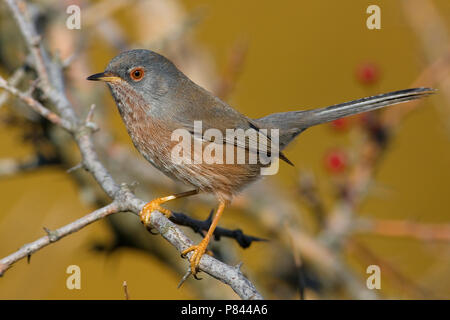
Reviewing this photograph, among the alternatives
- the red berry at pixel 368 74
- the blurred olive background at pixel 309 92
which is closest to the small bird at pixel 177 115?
the red berry at pixel 368 74

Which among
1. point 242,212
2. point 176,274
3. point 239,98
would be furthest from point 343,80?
point 176,274

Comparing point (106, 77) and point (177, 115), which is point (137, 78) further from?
point (177, 115)

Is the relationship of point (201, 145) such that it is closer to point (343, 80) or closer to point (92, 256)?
point (92, 256)

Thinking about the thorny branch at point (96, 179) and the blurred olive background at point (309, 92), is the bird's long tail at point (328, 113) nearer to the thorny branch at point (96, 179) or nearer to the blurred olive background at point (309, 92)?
the thorny branch at point (96, 179)

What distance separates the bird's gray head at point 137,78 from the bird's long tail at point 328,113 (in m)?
0.89

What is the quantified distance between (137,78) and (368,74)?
6.37ft

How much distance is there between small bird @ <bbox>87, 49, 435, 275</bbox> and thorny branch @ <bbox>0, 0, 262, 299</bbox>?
0.32 meters

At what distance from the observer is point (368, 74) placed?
4.29 meters

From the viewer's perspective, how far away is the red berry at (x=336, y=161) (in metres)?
4.23

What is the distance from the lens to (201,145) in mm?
3439

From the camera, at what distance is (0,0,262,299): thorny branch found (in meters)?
2.21

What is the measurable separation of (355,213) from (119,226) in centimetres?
197

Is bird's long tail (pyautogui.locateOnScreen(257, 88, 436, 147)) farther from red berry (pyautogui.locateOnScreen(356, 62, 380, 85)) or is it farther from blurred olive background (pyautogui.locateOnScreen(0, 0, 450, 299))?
blurred olive background (pyautogui.locateOnScreen(0, 0, 450, 299))

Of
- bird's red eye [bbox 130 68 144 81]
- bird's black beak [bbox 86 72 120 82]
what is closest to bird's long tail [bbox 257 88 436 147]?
bird's red eye [bbox 130 68 144 81]
